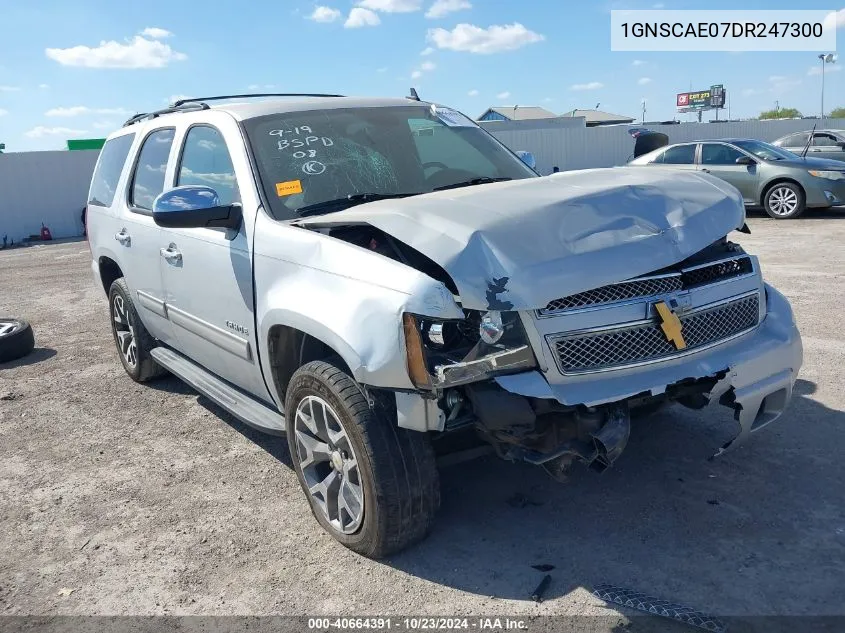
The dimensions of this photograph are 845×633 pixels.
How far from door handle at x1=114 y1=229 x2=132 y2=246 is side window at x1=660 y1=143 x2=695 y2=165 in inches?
447

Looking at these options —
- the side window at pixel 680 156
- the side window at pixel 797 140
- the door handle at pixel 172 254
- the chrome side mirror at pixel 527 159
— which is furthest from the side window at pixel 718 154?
the door handle at pixel 172 254

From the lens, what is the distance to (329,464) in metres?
3.37

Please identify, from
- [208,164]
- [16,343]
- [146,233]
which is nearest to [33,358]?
[16,343]

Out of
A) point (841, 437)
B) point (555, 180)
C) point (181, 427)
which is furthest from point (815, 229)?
point (181, 427)

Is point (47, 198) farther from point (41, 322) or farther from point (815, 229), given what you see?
point (815, 229)

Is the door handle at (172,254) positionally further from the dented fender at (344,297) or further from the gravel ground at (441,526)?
the gravel ground at (441,526)

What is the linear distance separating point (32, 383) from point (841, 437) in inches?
231

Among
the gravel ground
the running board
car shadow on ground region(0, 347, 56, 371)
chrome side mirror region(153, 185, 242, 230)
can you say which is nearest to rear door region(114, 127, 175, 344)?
the running board

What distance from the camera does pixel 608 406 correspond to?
2.75 metres

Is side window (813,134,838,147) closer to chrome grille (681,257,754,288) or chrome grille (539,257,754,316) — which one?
chrome grille (681,257,754,288)

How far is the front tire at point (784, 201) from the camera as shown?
12953 millimetres

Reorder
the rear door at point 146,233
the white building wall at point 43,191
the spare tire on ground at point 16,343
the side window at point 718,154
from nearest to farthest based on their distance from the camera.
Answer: the rear door at point 146,233
the spare tire on ground at point 16,343
the side window at point 718,154
the white building wall at point 43,191

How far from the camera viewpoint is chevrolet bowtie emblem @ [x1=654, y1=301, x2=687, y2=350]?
9.29 ft

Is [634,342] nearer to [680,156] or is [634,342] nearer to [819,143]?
[680,156]
